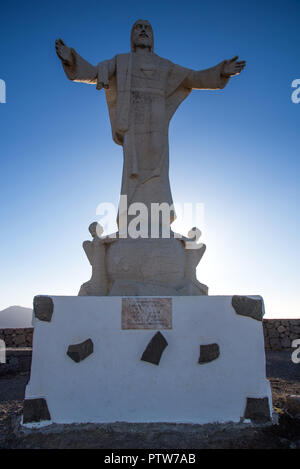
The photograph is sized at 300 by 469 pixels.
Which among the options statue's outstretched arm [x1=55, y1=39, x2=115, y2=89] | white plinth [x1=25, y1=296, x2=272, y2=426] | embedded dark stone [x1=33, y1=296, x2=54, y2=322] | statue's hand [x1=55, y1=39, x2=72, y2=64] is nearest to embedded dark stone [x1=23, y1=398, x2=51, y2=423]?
white plinth [x1=25, y1=296, x2=272, y2=426]

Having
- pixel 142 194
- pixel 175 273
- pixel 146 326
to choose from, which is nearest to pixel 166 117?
pixel 142 194

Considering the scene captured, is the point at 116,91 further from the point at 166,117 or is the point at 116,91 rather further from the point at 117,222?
the point at 117,222

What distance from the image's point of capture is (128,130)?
5078mm

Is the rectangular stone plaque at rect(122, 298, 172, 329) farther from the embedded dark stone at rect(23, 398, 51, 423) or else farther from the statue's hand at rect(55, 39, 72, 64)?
the statue's hand at rect(55, 39, 72, 64)

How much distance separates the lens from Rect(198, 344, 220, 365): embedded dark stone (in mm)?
3645

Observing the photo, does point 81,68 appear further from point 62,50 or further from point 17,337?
point 17,337

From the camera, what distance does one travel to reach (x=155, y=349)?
362 centimetres

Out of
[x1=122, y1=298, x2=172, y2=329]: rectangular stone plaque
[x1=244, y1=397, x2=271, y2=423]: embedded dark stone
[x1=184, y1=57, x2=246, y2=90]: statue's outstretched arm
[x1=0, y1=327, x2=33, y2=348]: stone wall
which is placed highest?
[x1=184, y1=57, x2=246, y2=90]: statue's outstretched arm

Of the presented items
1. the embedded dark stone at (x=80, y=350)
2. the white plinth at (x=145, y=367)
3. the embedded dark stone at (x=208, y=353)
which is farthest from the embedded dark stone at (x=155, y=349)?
the embedded dark stone at (x=80, y=350)

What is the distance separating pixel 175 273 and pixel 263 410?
1600mm

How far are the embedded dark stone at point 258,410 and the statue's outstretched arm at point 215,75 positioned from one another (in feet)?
12.8

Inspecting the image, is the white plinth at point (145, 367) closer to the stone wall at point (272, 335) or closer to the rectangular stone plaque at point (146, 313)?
the rectangular stone plaque at point (146, 313)

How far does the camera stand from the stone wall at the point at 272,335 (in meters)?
11.6

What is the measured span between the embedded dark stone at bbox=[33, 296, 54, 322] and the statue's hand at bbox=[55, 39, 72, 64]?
9.92ft
